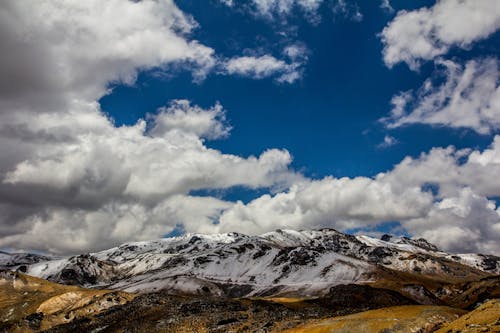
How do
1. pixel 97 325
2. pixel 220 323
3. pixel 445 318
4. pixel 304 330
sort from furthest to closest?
pixel 97 325 < pixel 220 323 < pixel 304 330 < pixel 445 318

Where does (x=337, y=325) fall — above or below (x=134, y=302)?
below

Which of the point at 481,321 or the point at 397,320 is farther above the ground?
the point at 397,320

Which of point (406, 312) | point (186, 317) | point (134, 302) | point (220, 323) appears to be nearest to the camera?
point (406, 312)

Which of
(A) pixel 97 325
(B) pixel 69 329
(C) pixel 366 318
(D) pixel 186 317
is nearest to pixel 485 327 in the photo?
(C) pixel 366 318

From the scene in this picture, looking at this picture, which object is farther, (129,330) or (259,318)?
(129,330)

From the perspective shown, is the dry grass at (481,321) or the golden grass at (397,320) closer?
the dry grass at (481,321)

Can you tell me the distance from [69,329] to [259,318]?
8479 cm

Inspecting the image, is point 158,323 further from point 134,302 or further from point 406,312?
point 406,312

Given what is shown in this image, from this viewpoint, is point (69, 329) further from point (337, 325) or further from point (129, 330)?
point (337, 325)

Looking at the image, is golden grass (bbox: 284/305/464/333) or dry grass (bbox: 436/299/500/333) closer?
dry grass (bbox: 436/299/500/333)

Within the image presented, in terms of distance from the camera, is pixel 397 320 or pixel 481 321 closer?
pixel 481 321

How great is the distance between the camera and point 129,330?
428 ft

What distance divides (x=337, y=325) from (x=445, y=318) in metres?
16.9

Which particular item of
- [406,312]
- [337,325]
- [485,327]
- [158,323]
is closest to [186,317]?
[158,323]
